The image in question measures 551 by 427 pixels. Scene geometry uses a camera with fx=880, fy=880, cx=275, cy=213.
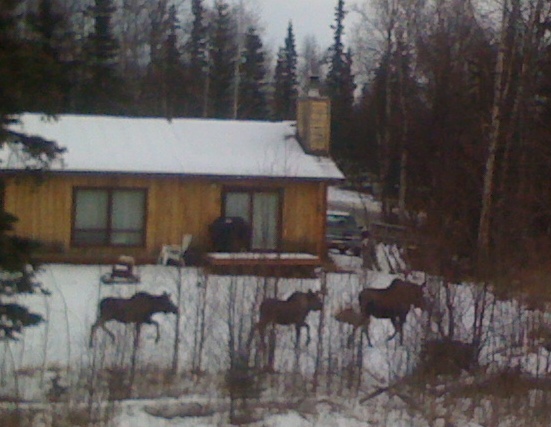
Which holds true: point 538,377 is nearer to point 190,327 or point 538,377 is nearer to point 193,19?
point 190,327

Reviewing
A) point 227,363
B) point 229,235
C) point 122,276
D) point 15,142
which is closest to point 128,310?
point 227,363

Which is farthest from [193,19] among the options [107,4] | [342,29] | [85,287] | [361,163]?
[85,287]

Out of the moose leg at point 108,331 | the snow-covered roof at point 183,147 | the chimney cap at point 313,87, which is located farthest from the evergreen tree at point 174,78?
the moose leg at point 108,331

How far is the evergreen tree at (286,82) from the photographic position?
5178cm

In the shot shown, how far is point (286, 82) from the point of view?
175ft

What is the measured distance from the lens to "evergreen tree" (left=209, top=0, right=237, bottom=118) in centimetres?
4812

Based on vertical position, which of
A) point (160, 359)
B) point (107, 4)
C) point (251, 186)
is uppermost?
point (107, 4)

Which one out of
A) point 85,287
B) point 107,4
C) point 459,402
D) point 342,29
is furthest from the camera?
point 342,29

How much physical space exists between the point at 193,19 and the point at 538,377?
1864 inches

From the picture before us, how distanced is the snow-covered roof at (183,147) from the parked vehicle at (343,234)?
12.0ft

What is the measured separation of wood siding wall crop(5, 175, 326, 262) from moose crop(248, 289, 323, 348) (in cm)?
850

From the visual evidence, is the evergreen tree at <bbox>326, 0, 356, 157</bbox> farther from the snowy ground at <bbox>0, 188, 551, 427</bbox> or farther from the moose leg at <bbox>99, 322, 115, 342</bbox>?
the moose leg at <bbox>99, 322, 115, 342</bbox>

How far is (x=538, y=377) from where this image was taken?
28.9 feet

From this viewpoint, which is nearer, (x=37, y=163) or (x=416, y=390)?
(x=37, y=163)
